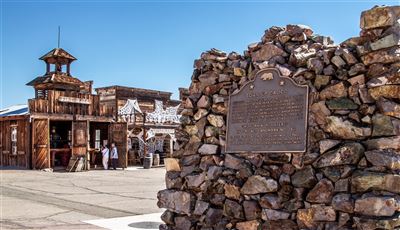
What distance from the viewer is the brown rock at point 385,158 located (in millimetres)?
4309

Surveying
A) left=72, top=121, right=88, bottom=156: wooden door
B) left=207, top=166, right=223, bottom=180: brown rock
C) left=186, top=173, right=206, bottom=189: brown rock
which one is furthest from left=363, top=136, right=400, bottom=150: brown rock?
left=72, top=121, right=88, bottom=156: wooden door

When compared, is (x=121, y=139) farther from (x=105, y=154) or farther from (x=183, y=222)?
(x=183, y=222)

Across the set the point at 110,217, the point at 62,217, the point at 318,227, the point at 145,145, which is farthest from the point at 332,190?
the point at 145,145

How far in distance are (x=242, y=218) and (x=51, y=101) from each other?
20186mm

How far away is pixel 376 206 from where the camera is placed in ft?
14.1

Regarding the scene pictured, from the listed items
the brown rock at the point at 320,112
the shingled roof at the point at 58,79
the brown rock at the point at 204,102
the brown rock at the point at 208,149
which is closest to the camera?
the brown rock at the point at 320,112

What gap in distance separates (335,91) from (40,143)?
2068 centimetres

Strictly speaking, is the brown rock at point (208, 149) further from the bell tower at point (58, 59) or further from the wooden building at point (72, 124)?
the bell tower at point (58, 59)

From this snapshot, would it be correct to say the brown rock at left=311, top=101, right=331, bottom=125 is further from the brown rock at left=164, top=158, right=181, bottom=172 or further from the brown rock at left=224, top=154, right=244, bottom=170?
the brown rock at left=164, top=158, right=181, bottom=172

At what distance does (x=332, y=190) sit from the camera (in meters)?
4.64

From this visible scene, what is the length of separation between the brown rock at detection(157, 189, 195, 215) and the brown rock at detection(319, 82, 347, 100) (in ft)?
7.99

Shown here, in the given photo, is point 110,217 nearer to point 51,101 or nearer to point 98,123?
point 51,101

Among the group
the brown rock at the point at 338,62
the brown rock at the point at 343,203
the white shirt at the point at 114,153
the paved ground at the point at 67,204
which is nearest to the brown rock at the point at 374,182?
the brown rock at the point at 343,203

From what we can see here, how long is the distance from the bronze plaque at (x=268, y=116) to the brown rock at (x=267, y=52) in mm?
199
